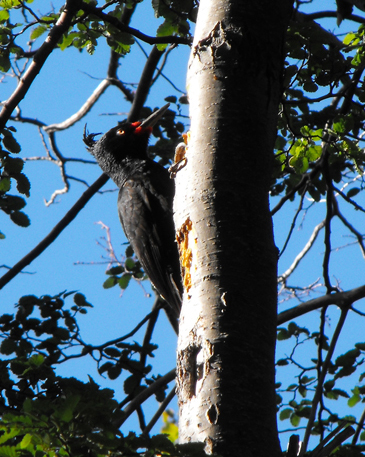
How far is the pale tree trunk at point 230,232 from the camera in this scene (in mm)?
1729

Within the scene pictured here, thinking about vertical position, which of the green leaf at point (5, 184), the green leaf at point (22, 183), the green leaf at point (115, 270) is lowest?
the green leaf at point (22, 183)

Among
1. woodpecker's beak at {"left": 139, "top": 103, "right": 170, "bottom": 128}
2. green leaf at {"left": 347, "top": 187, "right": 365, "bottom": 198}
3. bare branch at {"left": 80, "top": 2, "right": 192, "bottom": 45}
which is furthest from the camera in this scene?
woodpecker's beak at {"left": 139, "top": 103, "right": 170, "bottom": 128}

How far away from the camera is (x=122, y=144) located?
5535 millimetres

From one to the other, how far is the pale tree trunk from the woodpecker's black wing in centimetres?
197

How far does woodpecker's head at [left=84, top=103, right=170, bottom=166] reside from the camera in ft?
17.6

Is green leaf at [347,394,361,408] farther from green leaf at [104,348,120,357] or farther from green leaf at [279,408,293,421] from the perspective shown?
green leaf at [104,348,120,357]

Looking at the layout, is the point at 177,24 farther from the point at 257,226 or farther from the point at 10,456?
the point at 10,456

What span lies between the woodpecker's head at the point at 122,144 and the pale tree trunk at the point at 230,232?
113 inches

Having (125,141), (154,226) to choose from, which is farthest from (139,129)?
(154,226)

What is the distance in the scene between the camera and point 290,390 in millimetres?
4227

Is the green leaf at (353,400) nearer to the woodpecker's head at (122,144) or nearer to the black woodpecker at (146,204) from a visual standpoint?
the black woodpecker at (146,204)

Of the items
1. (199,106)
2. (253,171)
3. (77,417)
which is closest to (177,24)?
(199,106)

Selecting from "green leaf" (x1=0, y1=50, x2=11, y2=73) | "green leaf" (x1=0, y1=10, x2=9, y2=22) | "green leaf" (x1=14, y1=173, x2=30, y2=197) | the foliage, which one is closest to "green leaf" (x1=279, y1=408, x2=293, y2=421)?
the foliage

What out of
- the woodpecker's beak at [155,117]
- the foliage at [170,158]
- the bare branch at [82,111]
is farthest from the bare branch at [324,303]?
the bare branch at [82,111]
